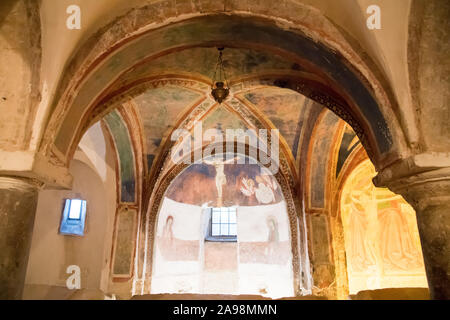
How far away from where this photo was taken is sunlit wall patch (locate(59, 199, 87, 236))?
7.46 m

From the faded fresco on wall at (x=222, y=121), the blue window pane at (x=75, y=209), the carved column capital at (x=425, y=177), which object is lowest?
the carved column capital at (x=425, y=177)

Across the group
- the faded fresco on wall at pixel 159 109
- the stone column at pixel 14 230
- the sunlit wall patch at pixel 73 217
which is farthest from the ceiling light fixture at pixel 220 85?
the sunlit wall patch at pixel 73 217

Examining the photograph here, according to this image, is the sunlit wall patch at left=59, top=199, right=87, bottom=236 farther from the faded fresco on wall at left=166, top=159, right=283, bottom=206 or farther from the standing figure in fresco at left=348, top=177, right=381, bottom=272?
the standing figure in fresco at left=348, top=177, right=381, bottom=272

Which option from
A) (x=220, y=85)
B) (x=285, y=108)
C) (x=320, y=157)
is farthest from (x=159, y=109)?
(x=320, y=157)

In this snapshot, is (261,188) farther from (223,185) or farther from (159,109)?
(159,109)

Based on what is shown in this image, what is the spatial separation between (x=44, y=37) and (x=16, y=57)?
1.08 feet

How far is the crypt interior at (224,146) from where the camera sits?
318 centimetres

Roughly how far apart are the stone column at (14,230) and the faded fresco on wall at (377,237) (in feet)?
23.8

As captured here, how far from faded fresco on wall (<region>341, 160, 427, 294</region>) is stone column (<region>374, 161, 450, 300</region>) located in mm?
5412

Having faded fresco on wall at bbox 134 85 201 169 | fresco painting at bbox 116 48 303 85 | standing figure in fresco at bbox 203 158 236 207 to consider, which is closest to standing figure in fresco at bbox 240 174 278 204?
standing figure in fresco at bbox 203 158 236 207

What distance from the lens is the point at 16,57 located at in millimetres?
3215

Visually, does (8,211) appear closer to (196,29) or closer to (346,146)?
(196,29)

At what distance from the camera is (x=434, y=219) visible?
302cm

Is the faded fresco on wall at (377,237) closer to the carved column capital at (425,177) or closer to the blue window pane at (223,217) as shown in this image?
the carved column capital at (425,177)
